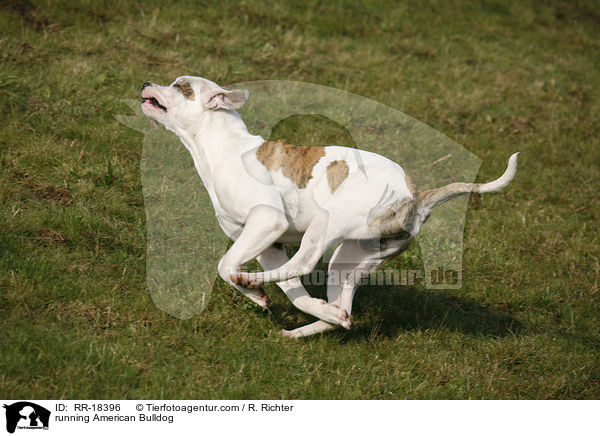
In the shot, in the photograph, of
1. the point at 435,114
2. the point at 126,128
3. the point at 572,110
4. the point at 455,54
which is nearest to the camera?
the point at 126,128

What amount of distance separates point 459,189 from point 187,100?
221 centimetres

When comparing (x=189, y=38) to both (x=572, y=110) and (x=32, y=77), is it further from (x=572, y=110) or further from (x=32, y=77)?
(x=572, y=110)

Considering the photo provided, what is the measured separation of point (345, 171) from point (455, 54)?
21.5 ft

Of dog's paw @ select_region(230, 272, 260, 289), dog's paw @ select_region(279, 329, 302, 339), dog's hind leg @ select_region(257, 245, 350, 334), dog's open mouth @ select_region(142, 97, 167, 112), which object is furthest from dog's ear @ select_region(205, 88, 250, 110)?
dog's paw @ select_region(279, 329, 302, 339)

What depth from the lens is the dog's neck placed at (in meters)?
5.00

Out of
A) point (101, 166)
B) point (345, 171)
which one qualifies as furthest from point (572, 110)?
point (101, 166)

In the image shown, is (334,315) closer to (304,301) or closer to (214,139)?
(304,301)

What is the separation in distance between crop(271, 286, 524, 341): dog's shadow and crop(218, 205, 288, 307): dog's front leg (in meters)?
1.01

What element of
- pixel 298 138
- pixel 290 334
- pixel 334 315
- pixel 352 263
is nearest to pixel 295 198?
pixel 352 263

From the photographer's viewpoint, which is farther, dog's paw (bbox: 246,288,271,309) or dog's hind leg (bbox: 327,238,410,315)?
dog's hind leg (bbox: 327,238,410,315)

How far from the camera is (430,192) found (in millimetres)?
4887
